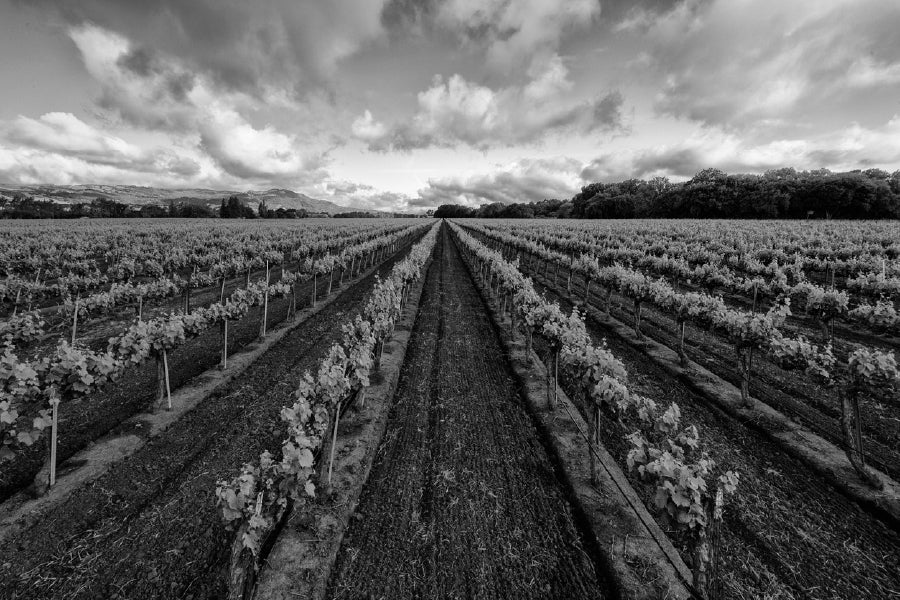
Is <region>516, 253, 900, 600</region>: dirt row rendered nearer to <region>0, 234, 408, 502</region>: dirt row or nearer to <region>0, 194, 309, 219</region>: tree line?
<region>0, 234, 408, 502</region>: dirt row

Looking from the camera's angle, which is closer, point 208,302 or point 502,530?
point 502,530

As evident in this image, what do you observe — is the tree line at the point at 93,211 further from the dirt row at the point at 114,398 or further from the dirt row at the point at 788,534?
the dirt row at the point at 788,534

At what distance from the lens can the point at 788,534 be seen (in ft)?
18.5

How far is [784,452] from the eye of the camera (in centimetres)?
759

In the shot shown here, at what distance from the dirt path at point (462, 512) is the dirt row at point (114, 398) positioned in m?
5.78

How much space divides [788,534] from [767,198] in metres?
96.6

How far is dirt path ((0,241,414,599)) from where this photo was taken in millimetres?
4734

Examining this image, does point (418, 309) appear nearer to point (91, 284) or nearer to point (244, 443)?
point (244, 443)

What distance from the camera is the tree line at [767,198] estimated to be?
63.0 m

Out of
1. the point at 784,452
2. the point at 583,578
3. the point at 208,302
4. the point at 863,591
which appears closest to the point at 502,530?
the point at 583,578

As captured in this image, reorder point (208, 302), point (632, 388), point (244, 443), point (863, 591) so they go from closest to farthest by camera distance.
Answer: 1. point (863, 591)
2. point (244, 443)
3. point (632, 388)
4. point (208, 302)

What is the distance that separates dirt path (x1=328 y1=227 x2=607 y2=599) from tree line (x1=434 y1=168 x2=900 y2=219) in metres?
90.4

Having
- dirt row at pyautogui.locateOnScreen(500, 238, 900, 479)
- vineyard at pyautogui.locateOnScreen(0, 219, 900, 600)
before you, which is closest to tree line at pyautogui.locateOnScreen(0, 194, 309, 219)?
vineyard at pyautogui.locateOnScreen(0, 219, 900, 600)

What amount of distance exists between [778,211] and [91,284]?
10643cm
